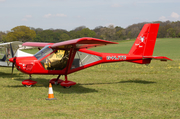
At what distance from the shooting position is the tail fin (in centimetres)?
1168

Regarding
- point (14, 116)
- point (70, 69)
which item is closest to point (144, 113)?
point (14, 116)

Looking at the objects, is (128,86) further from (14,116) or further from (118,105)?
(14,116)

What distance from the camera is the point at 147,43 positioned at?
38.5 feet

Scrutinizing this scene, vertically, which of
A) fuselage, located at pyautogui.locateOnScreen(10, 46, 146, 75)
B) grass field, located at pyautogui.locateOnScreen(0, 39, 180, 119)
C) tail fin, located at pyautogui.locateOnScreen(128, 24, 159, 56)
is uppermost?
tail fin, located at pyautogui.locateOnScreen(128, 24, 159, 56)

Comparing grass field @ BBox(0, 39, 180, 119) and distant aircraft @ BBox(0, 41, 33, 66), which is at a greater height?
distant aircraft @ BBox(0, 41, 33, 66)

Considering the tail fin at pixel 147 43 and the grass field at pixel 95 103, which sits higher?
the tail fin at pixel 147 43

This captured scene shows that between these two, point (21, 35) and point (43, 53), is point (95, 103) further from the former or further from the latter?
point (21, 35)

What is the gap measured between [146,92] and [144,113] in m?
3.02

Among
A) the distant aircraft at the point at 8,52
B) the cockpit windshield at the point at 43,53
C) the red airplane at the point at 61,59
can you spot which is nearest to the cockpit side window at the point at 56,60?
the red airplane at the point at 61,59

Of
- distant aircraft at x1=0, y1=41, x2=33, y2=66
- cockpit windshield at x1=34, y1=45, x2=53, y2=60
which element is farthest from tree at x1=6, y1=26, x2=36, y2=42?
cockpit windshield at x1=34, y1=45, x2=53, y2=60

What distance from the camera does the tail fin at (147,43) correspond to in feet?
38.3

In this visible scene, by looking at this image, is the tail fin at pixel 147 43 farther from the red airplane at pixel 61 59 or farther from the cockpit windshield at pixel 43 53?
the cockpit windshield at pixel 43 53

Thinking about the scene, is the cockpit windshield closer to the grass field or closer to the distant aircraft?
the grass field

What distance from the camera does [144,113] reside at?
6.11 m
